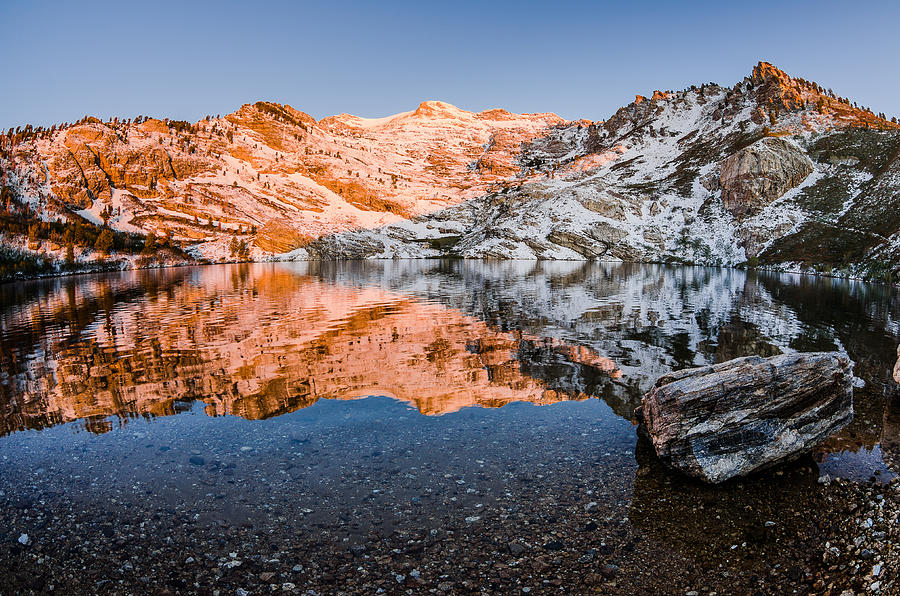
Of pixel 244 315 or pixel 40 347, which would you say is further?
pixel 244 315

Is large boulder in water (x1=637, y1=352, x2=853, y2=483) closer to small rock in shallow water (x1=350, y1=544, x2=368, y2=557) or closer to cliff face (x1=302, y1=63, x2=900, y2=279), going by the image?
small rock in shallow water (x1=350, y1=544, x2=368, y2=557)

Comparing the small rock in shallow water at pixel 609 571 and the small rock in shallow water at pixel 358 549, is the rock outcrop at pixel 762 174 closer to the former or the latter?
the small rock in shallow water at pixel 609 571

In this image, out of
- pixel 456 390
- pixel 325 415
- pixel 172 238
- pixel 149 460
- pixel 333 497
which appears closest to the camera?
pixel 333 497

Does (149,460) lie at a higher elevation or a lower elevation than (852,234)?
lower

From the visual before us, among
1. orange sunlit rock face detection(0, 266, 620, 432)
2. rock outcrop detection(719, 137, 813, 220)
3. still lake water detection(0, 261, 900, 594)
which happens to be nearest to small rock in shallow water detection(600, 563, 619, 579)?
still lake water detection(0, 261, 900, 594)

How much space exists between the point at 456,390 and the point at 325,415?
20.4 feet

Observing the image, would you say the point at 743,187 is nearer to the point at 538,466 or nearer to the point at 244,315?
the point at 244,315

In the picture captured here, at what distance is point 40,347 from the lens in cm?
3331

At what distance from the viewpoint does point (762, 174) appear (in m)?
167

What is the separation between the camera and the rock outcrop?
164m

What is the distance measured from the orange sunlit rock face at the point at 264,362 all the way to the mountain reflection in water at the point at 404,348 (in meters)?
0.13

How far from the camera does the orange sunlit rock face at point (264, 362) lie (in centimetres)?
2131

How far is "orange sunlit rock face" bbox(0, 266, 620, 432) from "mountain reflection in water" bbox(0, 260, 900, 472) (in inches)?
5.0

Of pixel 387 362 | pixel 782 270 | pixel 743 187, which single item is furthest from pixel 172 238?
pixel 743 187
